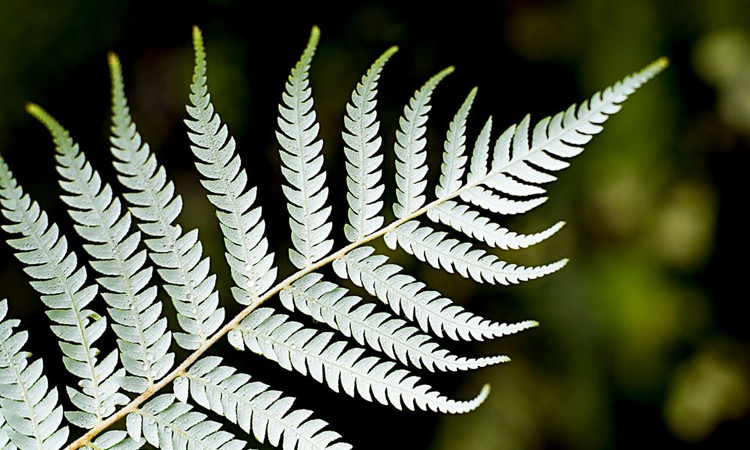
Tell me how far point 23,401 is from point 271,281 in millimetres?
400

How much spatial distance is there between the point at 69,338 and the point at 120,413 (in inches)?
5.4

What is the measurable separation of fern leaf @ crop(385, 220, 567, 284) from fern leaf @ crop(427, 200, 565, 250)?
2 cm

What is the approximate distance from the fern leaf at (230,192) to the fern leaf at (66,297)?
214 millimetres

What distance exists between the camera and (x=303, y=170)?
1.11 m

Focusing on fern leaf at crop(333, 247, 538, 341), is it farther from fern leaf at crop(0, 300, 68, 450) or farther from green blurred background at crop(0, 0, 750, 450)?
green blurred background at crop(0, 0, 750, 450)

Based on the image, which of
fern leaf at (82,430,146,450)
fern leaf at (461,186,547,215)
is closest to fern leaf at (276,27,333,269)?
fern leaf at (461,186,547,215)

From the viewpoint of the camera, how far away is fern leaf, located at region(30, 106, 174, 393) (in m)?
0.97

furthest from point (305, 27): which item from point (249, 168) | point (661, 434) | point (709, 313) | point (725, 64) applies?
point (661, 434)

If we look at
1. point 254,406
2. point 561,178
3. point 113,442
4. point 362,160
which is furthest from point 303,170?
point 561,178

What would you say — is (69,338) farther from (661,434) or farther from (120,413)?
(661,434)

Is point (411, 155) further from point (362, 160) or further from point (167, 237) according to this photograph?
point (167, 237)

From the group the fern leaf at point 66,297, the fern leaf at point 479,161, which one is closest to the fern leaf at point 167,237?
the fern leaf at point 66,297

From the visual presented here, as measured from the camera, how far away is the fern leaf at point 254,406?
106 centimetres

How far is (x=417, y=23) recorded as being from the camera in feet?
10.7
